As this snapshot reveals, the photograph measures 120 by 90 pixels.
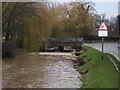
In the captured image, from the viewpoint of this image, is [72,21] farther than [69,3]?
No

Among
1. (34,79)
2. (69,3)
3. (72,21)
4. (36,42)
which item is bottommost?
(34,79)

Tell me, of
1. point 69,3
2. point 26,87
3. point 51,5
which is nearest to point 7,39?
point 51,5

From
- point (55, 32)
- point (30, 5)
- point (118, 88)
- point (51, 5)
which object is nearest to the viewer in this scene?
point (118, 88)

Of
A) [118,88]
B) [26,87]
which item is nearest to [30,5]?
[26,87]

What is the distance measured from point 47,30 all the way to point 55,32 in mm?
19091

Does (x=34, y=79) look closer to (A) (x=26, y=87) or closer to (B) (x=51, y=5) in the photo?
(A) (x=26, y=87)

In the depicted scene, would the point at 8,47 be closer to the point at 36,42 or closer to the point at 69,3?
the point at 36,42

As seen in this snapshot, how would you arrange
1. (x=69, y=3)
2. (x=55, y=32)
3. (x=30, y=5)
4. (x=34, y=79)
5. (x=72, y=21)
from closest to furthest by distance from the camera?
(x=34, y=79) < (x=30, y=5) < (x=55, y=32) < (x=72, y=21) < (x=69, y=3)

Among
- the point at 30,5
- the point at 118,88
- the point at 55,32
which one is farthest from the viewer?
the point at 55,32

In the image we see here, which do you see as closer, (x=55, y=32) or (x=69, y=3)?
(x=55, y=32)

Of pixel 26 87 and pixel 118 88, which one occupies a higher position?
pixel 118 88

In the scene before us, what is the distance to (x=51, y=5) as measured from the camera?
35.0m

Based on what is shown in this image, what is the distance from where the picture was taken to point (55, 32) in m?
51.5

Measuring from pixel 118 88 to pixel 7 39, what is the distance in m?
25.0
